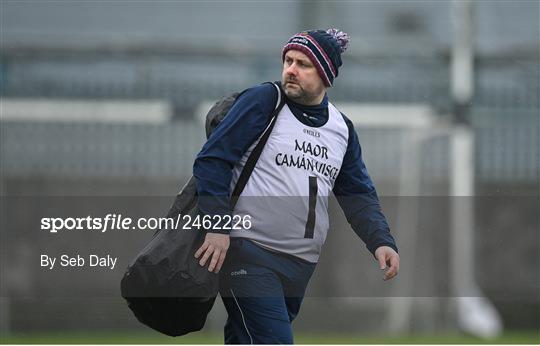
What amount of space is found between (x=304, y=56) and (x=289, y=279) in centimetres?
89

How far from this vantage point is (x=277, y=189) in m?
4.61

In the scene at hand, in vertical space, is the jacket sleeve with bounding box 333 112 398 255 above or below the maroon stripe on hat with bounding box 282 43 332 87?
below

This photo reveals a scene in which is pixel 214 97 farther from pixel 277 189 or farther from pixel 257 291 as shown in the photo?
pixel 257 291

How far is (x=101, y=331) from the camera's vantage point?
11.4 metres

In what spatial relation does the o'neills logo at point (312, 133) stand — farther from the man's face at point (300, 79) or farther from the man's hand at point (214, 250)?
the man's hand at point (214, 250)

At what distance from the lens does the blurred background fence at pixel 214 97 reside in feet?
38.2

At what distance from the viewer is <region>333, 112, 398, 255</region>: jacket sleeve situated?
4.91 meters

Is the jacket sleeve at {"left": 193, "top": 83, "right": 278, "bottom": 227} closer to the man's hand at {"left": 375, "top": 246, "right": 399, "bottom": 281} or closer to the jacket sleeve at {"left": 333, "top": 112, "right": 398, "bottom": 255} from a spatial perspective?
the jacket sleeve at {"left": 333, "top": 112, "right": 398, "bottom": 255}

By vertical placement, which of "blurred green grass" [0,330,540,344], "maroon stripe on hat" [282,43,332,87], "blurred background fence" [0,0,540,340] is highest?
"maroon stripe on hat" [282,43,332,87]

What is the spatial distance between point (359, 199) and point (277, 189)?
52 cm

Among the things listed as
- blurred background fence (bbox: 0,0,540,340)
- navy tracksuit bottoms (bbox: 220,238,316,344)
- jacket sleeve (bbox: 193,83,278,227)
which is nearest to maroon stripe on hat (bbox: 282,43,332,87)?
jacket sleeve (bbox: 193,83,278,227)

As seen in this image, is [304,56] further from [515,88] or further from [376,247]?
[515,88]

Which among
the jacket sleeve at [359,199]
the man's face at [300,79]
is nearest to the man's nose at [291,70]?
Answer: the man's face at [300,79]

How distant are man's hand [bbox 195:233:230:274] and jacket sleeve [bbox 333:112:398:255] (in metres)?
0.73
